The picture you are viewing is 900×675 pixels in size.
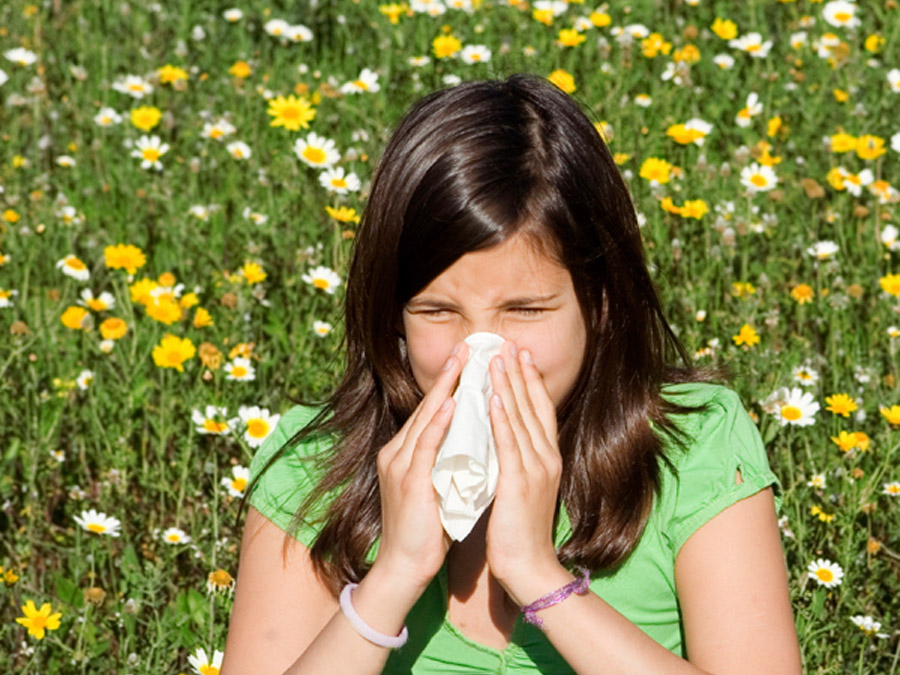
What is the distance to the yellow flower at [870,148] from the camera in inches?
140

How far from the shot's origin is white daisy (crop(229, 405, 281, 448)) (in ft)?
8.81

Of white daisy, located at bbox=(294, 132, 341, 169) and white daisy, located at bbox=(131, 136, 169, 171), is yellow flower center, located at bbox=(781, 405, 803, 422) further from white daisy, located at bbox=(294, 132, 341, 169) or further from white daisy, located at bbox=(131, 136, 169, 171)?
white daisy, located at bbox=(131, 136, 169, 171)

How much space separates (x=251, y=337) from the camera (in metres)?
3.15

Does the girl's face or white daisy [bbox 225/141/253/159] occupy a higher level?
the girl's face

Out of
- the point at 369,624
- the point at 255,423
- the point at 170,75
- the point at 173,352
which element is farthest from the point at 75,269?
the point at 369,624

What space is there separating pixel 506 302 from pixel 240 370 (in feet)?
3.84

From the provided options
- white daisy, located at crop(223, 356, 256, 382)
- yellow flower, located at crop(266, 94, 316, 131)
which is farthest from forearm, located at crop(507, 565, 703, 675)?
yellow flower, located at crop(266, 94, 316, 131)

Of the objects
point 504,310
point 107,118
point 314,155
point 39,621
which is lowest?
point 107,118

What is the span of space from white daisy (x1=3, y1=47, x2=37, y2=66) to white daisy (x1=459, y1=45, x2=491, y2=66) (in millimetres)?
1345

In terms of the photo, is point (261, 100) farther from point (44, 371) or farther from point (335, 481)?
point (335, 481)

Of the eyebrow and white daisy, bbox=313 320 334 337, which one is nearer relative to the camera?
the eyebrow

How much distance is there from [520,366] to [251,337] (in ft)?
4.79

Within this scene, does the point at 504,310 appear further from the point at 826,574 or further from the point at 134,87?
the point at 134,87

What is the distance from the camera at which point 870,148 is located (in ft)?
11.7
